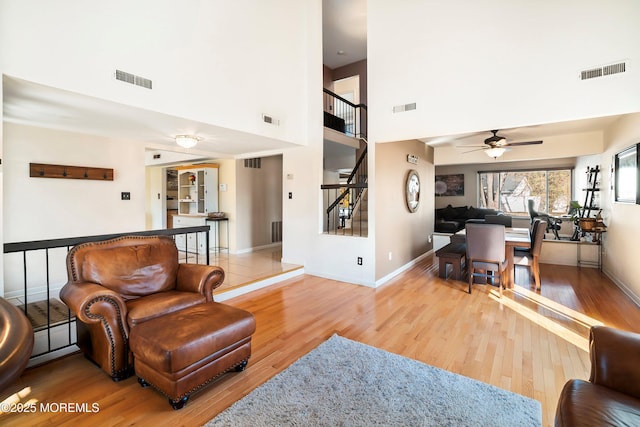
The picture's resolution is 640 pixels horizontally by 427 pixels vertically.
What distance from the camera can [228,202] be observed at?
6902mm

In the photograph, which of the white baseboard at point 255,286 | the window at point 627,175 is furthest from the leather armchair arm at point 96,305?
the window at point 627,175

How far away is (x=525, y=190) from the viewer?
9.07m

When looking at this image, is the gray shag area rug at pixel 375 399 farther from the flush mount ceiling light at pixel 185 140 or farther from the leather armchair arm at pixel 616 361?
the flush mount ceiling light at pixel 185 140

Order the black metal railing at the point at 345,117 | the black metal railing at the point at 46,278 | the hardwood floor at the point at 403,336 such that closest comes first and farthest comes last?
the hardwood floor at the point at 403,336 → the black metal railing at the point at 46,278 → the black metal railing at the point at 345,117

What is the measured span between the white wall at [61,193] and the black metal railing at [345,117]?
466 cm

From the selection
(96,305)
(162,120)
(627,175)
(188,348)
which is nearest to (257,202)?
(162,120)

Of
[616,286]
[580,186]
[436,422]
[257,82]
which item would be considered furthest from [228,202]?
[580,186]

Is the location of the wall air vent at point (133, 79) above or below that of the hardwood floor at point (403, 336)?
above

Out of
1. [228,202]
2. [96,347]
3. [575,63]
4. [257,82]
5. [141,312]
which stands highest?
[257,82]

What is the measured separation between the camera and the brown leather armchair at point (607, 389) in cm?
124

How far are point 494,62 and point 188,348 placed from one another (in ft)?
14.8

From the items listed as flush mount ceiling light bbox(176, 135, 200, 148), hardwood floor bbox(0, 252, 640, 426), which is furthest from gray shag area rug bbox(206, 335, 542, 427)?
flush mount ceiling light bbox(176, 135, 200, 148)

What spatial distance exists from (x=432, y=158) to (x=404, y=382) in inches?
242

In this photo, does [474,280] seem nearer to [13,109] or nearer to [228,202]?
[228,202]
